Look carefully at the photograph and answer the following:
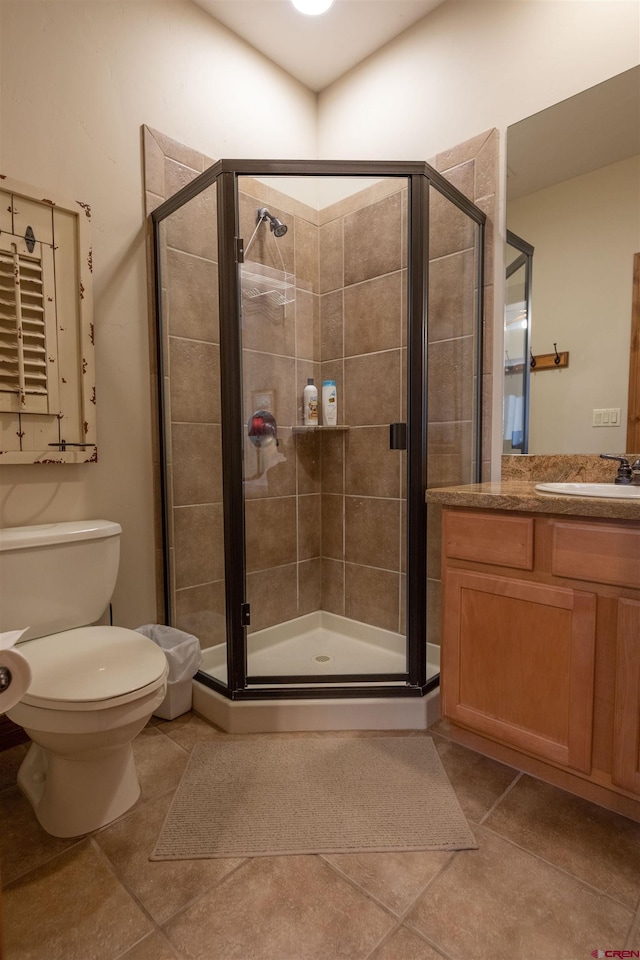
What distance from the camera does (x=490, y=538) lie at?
1.47m

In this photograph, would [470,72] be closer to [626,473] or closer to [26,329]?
[626,473]

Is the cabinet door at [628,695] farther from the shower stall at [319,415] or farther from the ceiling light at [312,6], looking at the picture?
the ceiling light at [312,6]

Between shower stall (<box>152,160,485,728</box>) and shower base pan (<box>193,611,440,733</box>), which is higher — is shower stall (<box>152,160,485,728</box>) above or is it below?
above

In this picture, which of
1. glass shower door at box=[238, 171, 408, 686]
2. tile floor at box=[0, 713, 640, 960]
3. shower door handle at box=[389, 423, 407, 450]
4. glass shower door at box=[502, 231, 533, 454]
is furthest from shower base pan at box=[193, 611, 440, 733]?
glass shower door at box=[502, 231, 533, 454]

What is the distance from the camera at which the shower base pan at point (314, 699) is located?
179 cm

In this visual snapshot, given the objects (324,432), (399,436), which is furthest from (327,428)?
(399,436)

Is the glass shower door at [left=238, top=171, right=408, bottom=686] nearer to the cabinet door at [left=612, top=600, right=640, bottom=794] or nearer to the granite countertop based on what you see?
the granite countertop

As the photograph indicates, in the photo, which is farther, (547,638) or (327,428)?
(327,428)

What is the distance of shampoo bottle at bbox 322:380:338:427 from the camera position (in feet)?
7.99

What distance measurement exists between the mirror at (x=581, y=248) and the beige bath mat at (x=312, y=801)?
4.13 ft

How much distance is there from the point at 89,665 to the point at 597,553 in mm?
1418

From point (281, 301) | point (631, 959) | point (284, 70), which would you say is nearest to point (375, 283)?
point (281, 301)

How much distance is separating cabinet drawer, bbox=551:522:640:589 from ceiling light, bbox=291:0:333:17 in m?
2.21

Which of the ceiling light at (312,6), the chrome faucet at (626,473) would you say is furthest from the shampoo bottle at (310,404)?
the ceiling light at (312,6)
